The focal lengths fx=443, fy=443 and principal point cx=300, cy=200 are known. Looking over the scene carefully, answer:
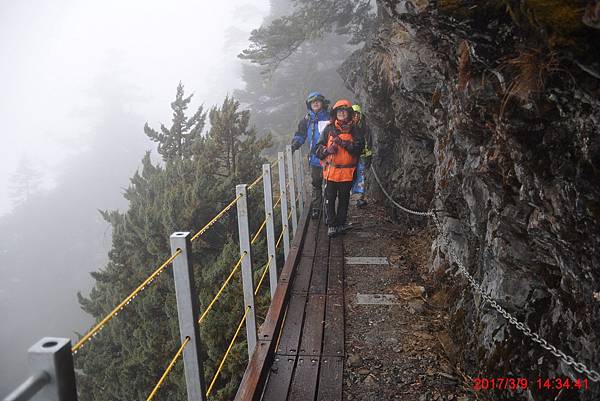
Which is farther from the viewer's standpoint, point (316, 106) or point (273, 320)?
point (316, 106)

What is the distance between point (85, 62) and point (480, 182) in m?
192

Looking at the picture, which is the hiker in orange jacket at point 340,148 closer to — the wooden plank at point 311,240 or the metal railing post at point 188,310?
the wooden plank at point 311,240

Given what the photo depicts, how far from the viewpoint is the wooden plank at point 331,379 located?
354 centimetres

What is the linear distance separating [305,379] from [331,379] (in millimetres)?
223

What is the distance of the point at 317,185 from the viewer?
336 inches

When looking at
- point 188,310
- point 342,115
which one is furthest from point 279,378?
point 342,115

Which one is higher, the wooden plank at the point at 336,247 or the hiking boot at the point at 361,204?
the hiking boot at the point at 361,204

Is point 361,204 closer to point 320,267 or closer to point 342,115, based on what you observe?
point 342,115

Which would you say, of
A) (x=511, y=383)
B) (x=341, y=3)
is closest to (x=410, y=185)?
(x=511, y=383)

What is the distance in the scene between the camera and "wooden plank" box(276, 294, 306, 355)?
166 inches

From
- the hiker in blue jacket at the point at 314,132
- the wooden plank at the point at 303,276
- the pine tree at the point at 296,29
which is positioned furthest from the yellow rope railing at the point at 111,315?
the pine tree at the point at 296,29
